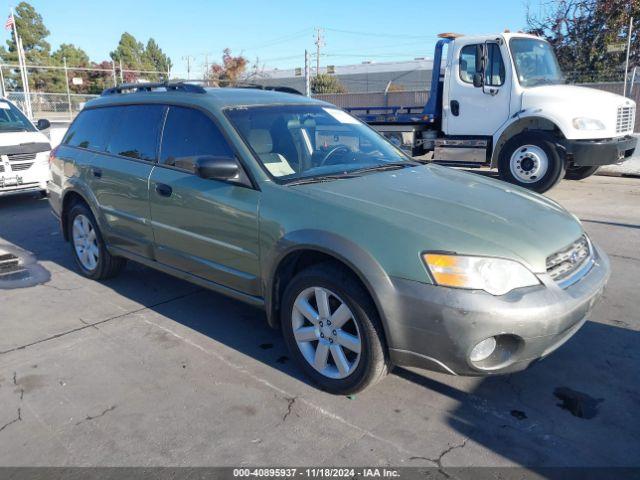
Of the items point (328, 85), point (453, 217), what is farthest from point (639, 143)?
point (328, 85)

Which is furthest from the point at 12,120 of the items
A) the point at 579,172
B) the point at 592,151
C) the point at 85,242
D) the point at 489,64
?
the point at 579,172

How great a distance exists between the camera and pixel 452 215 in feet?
10.1

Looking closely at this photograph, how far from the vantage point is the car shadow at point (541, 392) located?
273cm

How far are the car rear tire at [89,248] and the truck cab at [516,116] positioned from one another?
23.3ft

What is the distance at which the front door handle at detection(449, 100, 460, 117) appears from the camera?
34.4 ft

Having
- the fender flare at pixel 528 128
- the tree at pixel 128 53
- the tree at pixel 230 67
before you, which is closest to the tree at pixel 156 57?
the tree at pixel 128 53

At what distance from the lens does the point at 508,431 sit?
2869 millimetres

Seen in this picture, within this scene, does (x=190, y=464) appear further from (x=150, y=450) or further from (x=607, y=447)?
(x=607, y=447)

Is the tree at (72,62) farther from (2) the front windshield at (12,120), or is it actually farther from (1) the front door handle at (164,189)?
(1) the front door handle at (164,189)

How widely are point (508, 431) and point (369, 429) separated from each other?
735 millimetres

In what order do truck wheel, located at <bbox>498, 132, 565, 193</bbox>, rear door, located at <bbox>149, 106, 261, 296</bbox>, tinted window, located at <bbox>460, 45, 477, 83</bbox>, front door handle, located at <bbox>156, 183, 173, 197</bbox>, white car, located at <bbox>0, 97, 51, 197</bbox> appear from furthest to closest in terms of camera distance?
tinted window, located at <bbox>460, 45, 477, 83</bbox>
truck wheel, located at <bbox>498, 132, 565, 193</bbox>
white car, located at <bbox>0, 97, 51, 197</bbox>
front door handle, located at <bbox>156, 183, 173, 197</bbox>
rear door, located at <bbox>149, 106, 261, 296</bbox>

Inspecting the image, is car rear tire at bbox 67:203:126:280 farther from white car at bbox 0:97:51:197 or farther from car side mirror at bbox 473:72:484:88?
car side mirror at bbox 473:72:484:88

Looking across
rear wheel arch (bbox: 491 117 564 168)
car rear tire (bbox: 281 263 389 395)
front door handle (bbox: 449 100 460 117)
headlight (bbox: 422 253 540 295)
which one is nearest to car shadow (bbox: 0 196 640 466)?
car rear tire (bbox: 281 263 389 395)

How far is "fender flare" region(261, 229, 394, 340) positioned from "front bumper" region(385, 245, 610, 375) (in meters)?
0.08
